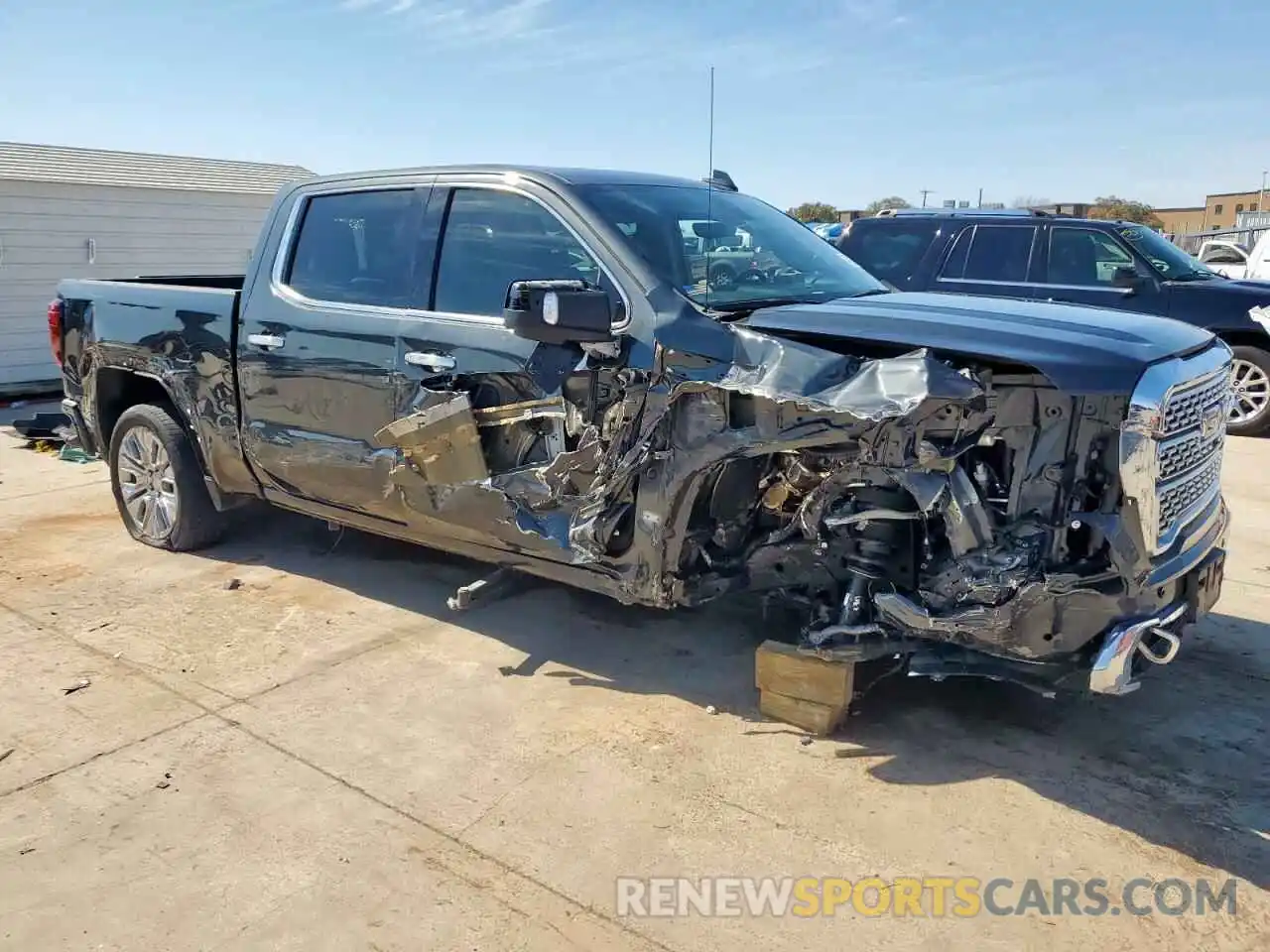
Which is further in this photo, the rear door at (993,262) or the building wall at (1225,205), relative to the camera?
the building wall at (1225,205)

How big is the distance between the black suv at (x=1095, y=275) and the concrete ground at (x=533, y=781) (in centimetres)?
479

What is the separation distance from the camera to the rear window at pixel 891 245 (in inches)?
376

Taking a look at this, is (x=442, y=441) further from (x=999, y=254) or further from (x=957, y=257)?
(x=999, y=254)

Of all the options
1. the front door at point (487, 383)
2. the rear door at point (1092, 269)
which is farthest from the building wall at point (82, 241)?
the rear door at point (1092, 269)

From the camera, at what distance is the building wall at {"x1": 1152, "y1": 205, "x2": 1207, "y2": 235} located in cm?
5143

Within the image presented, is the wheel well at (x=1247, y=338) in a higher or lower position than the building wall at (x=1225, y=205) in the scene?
lower

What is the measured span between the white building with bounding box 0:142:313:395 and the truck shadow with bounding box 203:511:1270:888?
8.97 m

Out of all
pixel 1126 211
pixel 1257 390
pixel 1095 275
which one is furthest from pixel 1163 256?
pixel 1126 211

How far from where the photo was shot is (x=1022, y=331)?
3271 millimetres

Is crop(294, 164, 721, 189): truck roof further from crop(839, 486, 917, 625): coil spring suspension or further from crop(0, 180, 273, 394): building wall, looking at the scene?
crop(0, 180, 273, 394): building wall

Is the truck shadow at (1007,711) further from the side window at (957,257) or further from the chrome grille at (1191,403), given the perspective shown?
the side window at (957,257)

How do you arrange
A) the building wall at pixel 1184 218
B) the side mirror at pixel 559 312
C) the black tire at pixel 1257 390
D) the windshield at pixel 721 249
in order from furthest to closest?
the building wall at pixel 1184 218, the black tire at pixel 1257 390, the windshield at pixel 721 249, the side mirror at pixel 559 312

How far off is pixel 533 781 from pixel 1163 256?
8.40m

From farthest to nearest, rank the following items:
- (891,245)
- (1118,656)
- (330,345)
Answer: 1. (891,245)
2. (330,345)
3. (1118,656)
